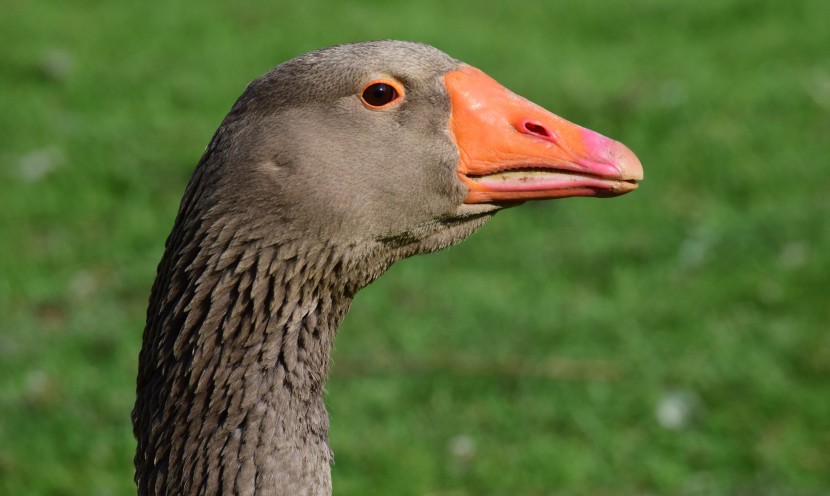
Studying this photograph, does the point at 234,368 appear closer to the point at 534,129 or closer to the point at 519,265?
the point at 534,129

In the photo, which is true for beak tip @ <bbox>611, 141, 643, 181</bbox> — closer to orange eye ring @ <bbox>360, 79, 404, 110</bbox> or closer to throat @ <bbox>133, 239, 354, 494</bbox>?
orange eye ring @ <bbox>360, 79, 404, 110</bbox>

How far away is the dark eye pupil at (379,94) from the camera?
280 cm

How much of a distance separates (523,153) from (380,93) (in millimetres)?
373

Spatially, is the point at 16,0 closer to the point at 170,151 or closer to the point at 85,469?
the point at 170,151

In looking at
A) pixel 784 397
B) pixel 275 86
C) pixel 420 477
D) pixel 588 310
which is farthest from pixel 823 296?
pixel 275 86

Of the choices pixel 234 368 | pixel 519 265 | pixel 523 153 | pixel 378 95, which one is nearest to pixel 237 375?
pixel 234 368

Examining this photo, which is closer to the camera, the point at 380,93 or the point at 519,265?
the point at 380,93

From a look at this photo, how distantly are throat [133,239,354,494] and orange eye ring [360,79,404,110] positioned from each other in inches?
14.9

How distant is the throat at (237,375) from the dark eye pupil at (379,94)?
1.25 ft

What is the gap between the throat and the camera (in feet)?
8.80

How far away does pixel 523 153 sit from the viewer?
2.82 m

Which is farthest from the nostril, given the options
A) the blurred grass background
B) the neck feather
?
the blurred grass background

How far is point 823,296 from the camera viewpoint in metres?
5.94

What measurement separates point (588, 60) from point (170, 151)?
3.16m
